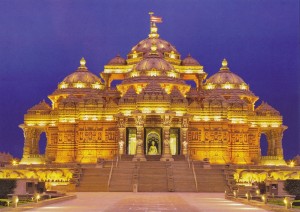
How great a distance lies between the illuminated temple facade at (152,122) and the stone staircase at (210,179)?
4.87m

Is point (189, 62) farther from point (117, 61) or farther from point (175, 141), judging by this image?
point (175, 141)

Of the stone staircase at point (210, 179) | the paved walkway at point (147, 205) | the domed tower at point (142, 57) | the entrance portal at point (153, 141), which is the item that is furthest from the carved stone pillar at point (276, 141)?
the paved walkway at point (147, 205)

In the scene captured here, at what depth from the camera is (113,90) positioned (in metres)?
69.5

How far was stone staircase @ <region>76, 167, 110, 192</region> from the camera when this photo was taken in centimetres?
4759

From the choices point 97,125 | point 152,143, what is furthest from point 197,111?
point 97,125

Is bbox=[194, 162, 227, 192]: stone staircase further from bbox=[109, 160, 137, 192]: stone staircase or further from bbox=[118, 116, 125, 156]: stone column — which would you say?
bbox=[118, 116, 125, 156]: stone column

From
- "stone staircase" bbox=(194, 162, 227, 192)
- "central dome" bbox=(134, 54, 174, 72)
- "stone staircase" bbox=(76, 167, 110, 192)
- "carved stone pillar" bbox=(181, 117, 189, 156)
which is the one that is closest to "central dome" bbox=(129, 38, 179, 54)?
"central dome" bbox=(134, 54, 174, 72)

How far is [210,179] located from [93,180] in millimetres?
9141

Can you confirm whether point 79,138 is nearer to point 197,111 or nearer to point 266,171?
point 197,111

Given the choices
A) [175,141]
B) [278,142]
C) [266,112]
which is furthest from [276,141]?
[175,141]

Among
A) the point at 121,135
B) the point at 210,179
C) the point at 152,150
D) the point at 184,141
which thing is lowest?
the point at 210,179

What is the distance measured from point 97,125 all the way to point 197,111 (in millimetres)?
10086

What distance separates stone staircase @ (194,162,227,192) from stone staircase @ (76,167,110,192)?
723cm

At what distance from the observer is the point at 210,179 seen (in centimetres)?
4953
